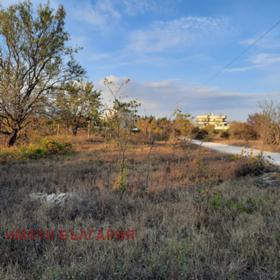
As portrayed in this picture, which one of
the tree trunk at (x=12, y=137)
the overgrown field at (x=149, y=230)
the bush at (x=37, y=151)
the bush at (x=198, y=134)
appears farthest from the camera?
the tree trunk at (x=12, y=137)

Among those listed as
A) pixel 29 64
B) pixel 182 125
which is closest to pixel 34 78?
pixel 29 64

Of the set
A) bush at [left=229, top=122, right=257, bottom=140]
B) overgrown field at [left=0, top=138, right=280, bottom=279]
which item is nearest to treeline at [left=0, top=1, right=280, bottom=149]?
overgrown field at [left=0, top=138, right=280, bottom=279]

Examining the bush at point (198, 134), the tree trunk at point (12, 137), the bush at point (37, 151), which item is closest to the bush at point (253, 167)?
the bush at point (198, 134)

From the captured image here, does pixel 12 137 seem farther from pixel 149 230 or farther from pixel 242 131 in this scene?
pixel 242 131

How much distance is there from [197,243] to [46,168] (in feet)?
21.4

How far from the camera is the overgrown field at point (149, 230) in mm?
2203

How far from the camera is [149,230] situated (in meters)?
3.03

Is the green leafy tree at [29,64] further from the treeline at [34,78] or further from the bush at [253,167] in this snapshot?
the bush at [253,167]

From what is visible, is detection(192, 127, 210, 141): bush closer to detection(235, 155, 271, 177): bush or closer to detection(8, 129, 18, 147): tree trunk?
detection(235, 155, 271, 177): bush

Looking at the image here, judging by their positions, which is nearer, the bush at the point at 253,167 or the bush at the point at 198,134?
the bush at the point at 253,167

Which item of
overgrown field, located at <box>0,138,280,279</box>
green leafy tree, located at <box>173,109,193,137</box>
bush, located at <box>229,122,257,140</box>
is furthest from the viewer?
bush, located at <box>229,122,257,140</box>

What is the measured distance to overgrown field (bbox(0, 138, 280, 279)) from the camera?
7.23 feet

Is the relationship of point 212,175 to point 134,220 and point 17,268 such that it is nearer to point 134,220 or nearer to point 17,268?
point 134,220

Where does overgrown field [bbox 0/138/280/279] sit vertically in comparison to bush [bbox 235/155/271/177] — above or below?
below
